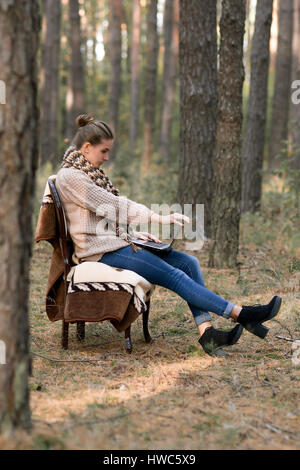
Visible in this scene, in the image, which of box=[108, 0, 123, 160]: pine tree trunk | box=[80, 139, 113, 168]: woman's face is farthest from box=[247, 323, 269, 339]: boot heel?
box=[108, 0, 123, 160]: pine tree trunk

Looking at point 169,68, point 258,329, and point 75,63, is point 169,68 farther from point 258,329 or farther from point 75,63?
point 258,329

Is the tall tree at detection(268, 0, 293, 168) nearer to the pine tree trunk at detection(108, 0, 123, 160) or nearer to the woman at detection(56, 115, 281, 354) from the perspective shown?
the pine tree trunk at detection(108, 0, 123, 160)

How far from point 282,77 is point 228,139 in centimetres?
909

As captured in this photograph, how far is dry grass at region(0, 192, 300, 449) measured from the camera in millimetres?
2750

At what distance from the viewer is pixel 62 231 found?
167 inches

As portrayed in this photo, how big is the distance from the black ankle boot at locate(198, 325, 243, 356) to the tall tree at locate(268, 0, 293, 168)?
11142mm

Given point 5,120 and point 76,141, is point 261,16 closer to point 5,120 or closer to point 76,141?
point 76,141

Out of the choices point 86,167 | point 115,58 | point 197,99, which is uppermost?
point 115,58

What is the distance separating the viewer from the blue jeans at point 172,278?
13.5 feet

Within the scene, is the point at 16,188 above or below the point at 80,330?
above

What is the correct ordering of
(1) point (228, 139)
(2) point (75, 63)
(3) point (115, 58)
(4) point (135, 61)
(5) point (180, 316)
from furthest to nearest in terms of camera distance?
(4) point (135, 61), (3) point (115, 58), (2) point (75, 63), (1) point (228, 139), (5) point (180, 316)

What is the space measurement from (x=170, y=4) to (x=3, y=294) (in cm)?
2026

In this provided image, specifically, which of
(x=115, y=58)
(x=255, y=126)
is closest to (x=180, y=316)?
(x=255, y=126)

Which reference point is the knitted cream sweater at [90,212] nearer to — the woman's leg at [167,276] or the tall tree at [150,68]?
the woman's leg at [167,276]
